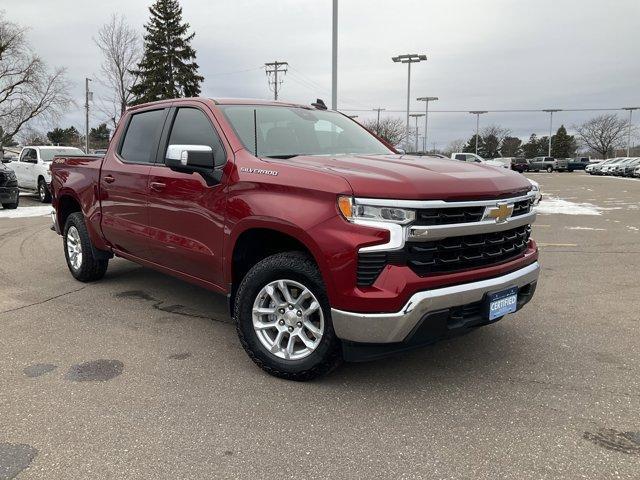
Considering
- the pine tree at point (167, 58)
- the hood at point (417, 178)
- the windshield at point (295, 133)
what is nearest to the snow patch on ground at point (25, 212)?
the windshield at point (295, 133)

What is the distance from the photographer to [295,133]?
14.0 feet

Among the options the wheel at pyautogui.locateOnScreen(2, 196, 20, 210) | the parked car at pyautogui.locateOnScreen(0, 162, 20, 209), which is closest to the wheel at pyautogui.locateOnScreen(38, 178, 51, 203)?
the wheel at pyautogui.locateOnScreen(2, 196, 20, 210)

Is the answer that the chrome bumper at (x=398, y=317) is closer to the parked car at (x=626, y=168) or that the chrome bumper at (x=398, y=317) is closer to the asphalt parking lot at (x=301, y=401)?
the asphalt parking lot at (x=301, y=401)

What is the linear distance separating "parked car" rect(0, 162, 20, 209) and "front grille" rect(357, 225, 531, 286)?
13.8m

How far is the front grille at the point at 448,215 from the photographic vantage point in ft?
9.81

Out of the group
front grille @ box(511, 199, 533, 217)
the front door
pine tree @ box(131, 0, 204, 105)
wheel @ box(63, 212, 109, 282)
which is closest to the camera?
front grille @ box(511, 199, 533, 217)

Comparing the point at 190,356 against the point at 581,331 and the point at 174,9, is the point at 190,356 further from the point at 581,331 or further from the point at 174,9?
the point at 174,9

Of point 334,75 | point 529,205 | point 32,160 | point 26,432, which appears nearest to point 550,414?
point 529,205

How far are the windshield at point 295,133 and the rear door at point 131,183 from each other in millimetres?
1004

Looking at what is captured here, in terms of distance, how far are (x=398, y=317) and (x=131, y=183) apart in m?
2.99

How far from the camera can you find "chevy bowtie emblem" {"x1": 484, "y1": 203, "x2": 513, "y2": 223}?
10.7 ft

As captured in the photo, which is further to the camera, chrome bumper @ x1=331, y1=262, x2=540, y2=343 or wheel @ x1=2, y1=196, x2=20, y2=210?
wheel @ x1=2, y1=196, x2=20, y2=210

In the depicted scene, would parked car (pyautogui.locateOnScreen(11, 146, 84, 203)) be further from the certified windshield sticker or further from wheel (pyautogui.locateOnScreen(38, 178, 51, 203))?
the certified windshield sticker

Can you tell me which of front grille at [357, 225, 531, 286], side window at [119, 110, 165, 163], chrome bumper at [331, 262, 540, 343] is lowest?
chrome bumper at [331, 262, 540, 343]
